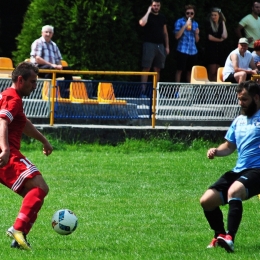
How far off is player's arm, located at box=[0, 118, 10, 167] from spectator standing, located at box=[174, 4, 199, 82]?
38.0 ft

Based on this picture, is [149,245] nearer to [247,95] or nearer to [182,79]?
[247,95]

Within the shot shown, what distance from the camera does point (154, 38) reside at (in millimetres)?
19656

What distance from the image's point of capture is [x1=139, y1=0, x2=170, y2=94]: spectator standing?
1927cm

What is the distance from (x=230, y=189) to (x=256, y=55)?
10413 mm

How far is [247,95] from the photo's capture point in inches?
358

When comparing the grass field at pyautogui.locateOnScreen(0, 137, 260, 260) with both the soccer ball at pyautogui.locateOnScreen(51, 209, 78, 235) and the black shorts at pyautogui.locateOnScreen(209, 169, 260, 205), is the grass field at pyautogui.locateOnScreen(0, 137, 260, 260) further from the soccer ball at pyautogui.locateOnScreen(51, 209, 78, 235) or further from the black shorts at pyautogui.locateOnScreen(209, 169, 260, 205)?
the black shorts at pyautogui.locateOnScreen(209, 169, 260, 205)

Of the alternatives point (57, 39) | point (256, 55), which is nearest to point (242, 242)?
point (256, 55)

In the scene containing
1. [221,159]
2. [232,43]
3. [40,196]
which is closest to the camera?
[40,196]

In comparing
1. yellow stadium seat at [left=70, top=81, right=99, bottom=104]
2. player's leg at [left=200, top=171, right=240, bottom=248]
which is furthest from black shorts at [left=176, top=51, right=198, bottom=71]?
player's leg at [left=200, top=171, right=240, bottom=248]

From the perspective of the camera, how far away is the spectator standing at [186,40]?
19.8 metres

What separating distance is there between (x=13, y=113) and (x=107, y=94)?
28.0 feet

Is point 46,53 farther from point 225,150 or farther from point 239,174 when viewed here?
point 239,174

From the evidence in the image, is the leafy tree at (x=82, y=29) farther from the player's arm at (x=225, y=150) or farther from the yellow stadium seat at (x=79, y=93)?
the player's arm at (x=225, y=150)

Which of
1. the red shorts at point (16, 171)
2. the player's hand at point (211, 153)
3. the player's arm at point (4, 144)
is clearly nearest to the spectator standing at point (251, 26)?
the player's hand at point (211, 153)
